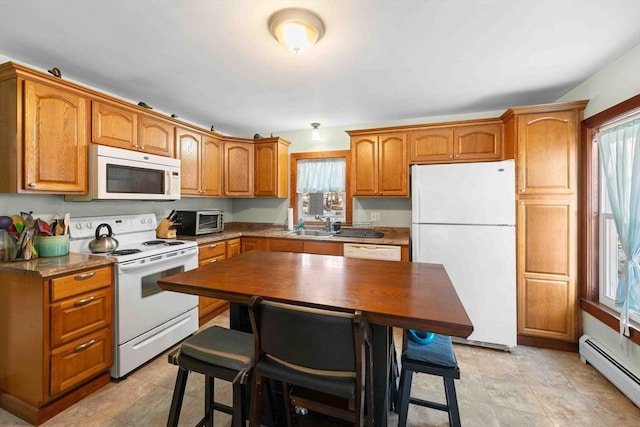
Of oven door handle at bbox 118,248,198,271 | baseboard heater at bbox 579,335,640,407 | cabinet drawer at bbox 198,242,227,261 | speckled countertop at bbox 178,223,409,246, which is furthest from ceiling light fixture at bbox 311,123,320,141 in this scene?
baseboard heater at bbox 579,335,640,407

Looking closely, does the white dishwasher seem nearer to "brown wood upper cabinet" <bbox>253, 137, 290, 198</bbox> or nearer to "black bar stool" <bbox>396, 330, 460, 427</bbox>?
"brown wood upper cabinet" <bbox>253, 137, 290, 198</bbox>

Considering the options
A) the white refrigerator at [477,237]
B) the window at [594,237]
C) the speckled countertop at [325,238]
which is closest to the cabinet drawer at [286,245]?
the speckled countertop at [325,238]

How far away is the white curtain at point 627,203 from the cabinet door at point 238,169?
3.61 m

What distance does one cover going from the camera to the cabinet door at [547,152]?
2.44m

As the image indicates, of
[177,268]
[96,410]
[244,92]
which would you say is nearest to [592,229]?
[244,92]

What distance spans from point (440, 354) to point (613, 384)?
5.76 feet

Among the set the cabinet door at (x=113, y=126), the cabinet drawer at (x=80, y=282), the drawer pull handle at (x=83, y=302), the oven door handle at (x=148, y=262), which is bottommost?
the drawer pull handle at (x=83, y=302)

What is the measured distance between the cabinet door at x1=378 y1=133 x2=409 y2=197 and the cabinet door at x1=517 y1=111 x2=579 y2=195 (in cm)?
105

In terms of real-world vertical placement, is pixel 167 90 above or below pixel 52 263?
above

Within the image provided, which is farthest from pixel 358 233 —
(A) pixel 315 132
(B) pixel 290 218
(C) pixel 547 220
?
(C) pixel 547 220

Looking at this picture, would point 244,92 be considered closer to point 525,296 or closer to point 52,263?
point 52,263

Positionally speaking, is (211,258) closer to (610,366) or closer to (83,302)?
(83,302)

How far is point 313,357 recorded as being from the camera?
3.34 feet

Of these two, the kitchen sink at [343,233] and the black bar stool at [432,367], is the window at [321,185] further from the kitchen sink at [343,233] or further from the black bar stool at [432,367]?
the black bar stool at [432,367]
